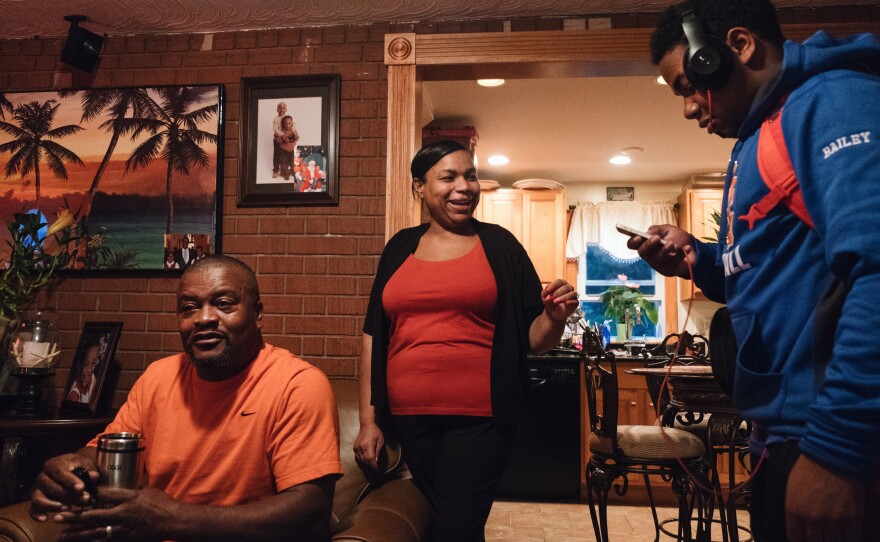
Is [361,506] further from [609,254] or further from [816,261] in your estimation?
[609,254]

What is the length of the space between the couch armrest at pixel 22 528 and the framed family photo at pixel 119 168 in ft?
5.12

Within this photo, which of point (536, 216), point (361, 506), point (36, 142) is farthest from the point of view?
point (536, 216)

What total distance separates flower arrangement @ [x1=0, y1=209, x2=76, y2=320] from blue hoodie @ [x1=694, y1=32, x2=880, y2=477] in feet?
9.76

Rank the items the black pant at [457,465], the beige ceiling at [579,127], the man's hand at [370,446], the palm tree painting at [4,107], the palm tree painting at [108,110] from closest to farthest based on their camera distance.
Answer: the black pant at [457,465] < the man's hand at [370,446] < the palm tree painting at [108,110] < the palm tree painting at [4,107] < the beige ceiling at [579,127]

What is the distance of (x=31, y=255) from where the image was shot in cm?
289

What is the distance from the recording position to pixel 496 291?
188 cm

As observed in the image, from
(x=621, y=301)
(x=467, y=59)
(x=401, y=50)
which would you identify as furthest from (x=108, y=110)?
(x=621, y=301)

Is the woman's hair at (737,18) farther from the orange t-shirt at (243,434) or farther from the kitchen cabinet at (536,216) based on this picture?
the kitchen cabinet at (536,216)

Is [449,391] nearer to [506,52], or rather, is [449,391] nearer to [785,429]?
[785,429]

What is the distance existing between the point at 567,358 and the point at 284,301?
236 cm

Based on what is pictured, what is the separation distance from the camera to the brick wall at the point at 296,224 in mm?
2889

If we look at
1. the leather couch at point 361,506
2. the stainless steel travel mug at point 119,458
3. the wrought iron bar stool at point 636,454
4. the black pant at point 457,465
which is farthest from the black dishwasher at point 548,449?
the stainless steel travel mug at point 119,458

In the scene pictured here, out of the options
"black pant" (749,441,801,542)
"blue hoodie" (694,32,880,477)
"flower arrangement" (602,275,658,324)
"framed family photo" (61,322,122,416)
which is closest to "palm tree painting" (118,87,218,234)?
"framed family photo" (61,322,122,416)

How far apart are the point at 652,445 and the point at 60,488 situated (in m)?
2.20
